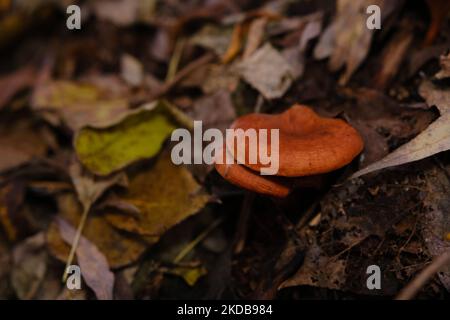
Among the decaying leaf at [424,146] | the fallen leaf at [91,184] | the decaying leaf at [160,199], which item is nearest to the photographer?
the decaying leaf at [424,146]

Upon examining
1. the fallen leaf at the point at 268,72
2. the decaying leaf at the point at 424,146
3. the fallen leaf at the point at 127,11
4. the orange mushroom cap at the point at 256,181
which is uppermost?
the fallen leaf at the point at 127,11

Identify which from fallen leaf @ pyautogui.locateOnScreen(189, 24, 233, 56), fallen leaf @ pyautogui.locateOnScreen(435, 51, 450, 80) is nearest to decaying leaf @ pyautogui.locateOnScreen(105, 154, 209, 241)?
fallen leaf @ pyautogui.locateOnScreen(189, 24, 233, 56)

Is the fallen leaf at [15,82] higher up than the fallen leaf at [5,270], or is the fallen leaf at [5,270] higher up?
the fallen leaf at [15,82]

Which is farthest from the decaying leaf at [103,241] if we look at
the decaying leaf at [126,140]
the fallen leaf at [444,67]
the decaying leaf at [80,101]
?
the fallen leaf at [444,67]

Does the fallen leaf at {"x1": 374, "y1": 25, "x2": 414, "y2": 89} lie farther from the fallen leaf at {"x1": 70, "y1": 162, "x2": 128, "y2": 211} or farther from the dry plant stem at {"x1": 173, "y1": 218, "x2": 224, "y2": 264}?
the fallen leaf at {"x1": 70, "y1": 162, "x2": 128, "y2": 211}

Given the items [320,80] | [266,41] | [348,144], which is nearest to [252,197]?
[348,144]

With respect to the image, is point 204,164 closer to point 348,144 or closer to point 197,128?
point 197,128

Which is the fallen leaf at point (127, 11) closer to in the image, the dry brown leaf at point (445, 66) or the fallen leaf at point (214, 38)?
the fallen leaf at point (214, 38)
